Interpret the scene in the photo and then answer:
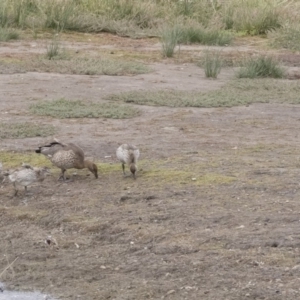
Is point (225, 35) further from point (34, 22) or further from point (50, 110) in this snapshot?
point (50, 110)

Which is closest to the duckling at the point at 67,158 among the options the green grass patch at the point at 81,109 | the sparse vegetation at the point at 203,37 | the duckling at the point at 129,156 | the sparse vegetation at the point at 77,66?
the duckling at the point at 129,156

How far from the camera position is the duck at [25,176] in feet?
28.5

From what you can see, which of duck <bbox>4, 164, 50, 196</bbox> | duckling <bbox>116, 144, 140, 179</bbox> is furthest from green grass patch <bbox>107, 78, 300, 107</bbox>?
duck <bbox>4, 164, 50, 196</bbox>

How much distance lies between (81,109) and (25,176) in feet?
13.7

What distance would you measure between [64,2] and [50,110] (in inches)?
420

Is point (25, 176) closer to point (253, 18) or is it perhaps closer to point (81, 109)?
point (81, 109)

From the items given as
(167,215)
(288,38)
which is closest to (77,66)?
(288,38)

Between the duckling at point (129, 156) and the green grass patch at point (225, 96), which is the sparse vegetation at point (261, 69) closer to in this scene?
the green grass patch at point (225, 96)

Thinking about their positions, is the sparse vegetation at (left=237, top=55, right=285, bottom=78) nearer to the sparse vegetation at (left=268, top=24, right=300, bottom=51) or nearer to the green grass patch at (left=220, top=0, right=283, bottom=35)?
the sparse vegetation at (left=268, top=24, right=300, bottom=51)

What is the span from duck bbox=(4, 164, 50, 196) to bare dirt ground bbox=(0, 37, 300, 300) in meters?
0.14

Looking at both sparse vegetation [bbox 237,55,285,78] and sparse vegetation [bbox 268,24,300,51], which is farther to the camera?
sparse vegetation [bbox 268,24,300,51]

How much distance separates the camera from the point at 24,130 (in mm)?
11352

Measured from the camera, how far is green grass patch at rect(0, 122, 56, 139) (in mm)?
11156

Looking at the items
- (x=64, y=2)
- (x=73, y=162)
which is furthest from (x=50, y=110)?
(x=64, y=2)
